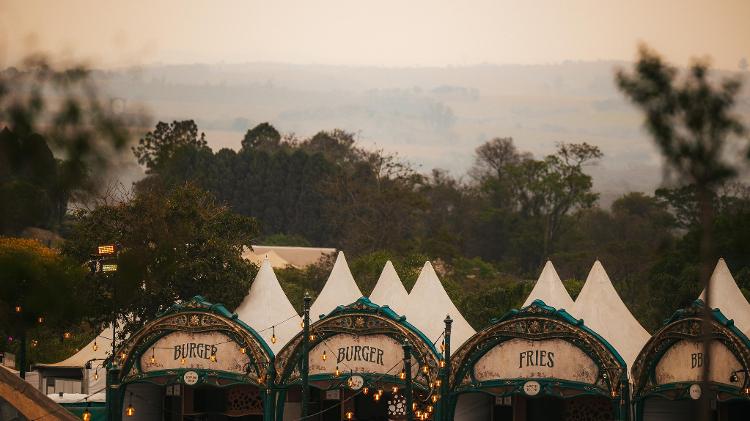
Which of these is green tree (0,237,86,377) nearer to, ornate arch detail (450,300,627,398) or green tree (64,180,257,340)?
green tree (64,180,257,340)

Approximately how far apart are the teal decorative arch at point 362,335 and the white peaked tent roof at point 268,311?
15.6ft

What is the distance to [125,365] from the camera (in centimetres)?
3988

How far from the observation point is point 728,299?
3906cm

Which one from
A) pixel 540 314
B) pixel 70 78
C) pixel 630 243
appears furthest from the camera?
pixel 630 243

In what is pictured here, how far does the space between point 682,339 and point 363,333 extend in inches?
343

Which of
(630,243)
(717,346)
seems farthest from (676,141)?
(630,243)

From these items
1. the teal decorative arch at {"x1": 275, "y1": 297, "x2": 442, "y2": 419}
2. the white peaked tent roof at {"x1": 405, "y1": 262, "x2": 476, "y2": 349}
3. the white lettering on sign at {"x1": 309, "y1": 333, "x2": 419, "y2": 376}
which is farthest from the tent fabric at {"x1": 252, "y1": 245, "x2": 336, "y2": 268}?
the teal decorative arch at {"x1": 275, "y1": 297, "x2": 442, "y2": 419}

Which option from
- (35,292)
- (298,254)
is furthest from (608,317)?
(298,254)

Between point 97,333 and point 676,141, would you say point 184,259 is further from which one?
point 676,141

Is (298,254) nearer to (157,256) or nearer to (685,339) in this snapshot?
(157,256)

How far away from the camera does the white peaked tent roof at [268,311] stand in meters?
43.7

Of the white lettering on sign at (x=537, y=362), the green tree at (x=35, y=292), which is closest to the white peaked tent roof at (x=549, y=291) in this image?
the white lettering on sign at (x=537, y=362)

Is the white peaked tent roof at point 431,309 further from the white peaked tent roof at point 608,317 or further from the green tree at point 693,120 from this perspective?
the green tree at point 693,120

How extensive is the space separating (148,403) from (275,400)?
5404mm
